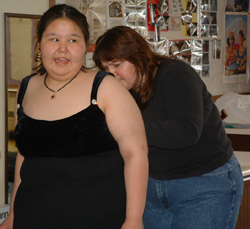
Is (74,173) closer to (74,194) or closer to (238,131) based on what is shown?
(74,194)

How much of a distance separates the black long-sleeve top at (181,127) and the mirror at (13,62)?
1.49 metres

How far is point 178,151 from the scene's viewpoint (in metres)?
1.25

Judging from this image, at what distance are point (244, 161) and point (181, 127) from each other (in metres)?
1.06

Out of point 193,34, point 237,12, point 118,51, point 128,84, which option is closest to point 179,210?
point 128,84

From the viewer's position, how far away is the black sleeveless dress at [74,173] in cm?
100

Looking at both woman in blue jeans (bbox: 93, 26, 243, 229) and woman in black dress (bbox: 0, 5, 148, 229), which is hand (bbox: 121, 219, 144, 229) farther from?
woman in blue jeans (bbox: 93, 26, 243, 229)

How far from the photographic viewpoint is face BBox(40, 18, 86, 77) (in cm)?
104

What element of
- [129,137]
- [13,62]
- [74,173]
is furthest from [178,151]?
[13,62]

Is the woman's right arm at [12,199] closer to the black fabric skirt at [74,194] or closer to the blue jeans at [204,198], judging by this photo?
the black fabric skirt at [74,194]

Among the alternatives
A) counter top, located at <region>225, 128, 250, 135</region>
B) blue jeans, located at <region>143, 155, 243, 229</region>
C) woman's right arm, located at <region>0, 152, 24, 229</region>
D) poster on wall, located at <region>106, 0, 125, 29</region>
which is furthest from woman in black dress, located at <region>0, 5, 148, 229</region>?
counter top, located at <region>225, 128, 250, 135</region>

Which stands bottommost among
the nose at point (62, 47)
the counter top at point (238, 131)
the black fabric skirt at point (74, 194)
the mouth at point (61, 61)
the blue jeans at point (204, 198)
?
the counter top at point (238, 131)

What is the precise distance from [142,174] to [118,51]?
1.48ft

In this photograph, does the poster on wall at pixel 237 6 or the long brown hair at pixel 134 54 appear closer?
the long brown hair at pixel 134 54

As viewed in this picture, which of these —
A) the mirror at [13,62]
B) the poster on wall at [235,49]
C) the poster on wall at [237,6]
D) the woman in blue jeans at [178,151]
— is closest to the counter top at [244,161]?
the woman in blue jeans at [178,151]
